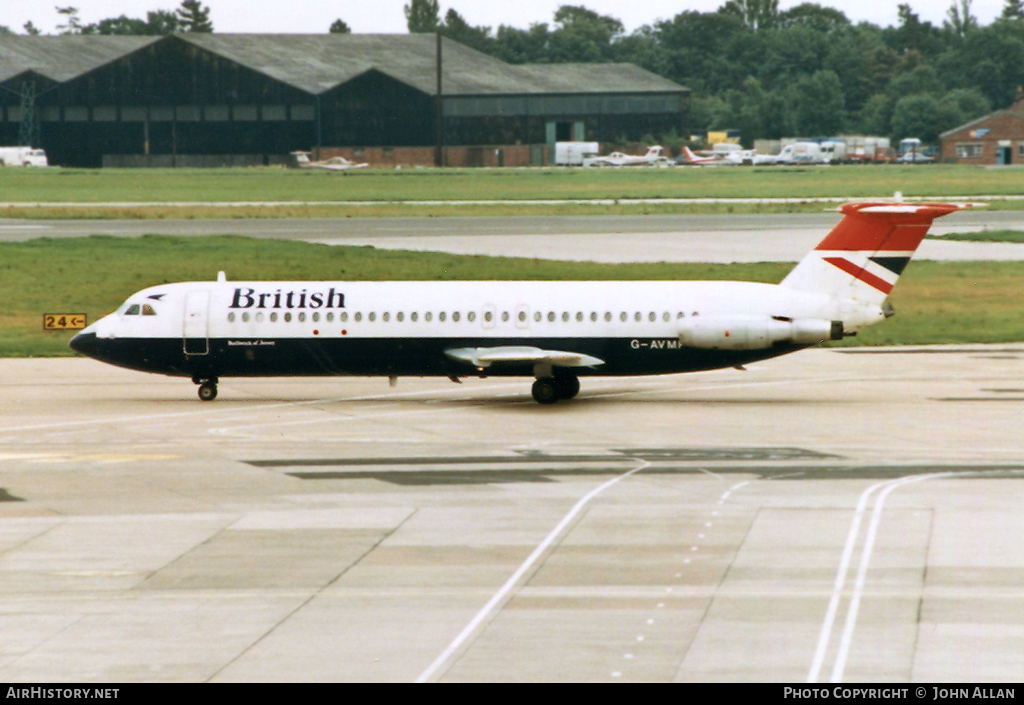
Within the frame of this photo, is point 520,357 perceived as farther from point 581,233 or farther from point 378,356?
point 581,233

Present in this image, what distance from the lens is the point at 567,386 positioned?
133ft

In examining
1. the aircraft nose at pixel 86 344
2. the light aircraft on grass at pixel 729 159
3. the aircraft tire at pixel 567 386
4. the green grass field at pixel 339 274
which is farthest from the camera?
the light aircraft on grass at pixel 729 159

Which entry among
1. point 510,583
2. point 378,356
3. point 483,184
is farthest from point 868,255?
point 483,184

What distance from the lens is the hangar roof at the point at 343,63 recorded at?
568 feet

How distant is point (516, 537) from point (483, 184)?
368 feet

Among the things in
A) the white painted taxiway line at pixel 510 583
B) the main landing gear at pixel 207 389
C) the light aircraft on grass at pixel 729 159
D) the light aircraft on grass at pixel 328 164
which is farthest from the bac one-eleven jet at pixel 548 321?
the light aircraft on grass at pixel 729 159

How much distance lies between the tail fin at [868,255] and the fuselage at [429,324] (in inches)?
21.9

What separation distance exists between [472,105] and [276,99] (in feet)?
79.8

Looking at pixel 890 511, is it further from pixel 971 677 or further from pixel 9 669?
pixel 9 669

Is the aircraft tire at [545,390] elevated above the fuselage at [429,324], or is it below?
below

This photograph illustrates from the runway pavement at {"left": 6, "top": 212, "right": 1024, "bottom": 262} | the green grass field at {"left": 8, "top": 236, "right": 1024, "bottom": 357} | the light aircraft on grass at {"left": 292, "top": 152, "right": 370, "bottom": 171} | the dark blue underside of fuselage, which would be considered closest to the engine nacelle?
the dark blue underside of fuselage

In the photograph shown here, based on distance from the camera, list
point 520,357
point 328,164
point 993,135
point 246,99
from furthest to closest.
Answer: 1. point 993,135
2. point 246,99
3. point 328,164
4. point 520,357

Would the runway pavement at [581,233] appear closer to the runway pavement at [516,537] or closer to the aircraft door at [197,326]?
the aircraft door at [197,326]
